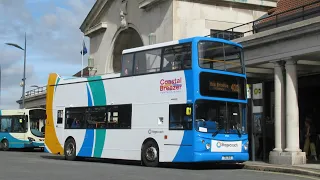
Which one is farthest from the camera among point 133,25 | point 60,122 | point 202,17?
point 133,25

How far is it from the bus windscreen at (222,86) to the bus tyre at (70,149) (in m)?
8.36

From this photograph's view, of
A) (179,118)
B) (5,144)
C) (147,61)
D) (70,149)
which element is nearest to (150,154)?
(179,118)

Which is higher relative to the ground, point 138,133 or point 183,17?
point 183,17

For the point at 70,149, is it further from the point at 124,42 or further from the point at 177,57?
the point at 124,42

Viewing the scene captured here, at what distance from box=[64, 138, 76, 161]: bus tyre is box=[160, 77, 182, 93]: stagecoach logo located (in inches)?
259

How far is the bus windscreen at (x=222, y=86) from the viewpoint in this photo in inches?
636

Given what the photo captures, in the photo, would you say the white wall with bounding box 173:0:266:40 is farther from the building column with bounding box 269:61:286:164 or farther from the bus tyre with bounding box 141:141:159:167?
the bus tyre with bounding box 141:141:159:167

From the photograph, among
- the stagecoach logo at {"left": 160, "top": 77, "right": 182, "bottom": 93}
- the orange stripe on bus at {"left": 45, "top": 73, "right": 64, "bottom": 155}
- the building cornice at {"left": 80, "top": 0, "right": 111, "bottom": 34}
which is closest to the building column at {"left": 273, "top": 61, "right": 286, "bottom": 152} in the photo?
the stagecoach logo at {"left": 160, "top": 77, "right": 182, "bottom": 93}

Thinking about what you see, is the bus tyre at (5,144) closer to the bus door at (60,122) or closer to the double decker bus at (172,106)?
the bus door at (60,122)

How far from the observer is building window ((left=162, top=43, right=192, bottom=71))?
53.8ft

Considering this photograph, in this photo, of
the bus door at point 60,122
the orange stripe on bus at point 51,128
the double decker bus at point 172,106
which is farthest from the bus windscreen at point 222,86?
the orange stripe on bus at point 51,128

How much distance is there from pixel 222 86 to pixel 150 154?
3.85m

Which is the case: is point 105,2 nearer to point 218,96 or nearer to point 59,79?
point 59,79

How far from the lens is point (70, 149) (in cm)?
2203
